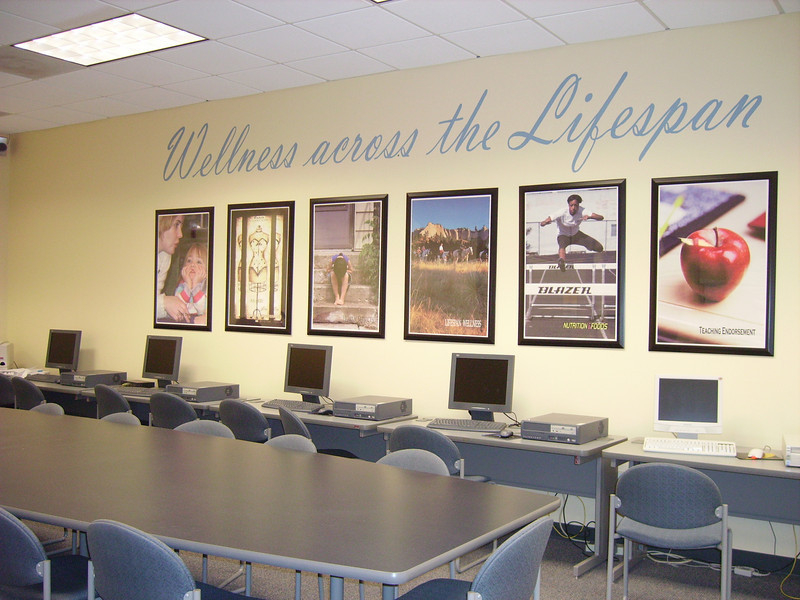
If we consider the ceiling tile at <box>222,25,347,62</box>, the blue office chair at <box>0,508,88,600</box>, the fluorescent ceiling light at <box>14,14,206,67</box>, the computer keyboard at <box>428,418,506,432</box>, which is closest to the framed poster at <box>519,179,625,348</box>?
→ the computer keyboard at <box>428,418,506,432</box>

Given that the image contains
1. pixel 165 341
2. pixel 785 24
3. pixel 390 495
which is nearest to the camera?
pixel 390 495

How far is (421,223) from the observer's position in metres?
5.12

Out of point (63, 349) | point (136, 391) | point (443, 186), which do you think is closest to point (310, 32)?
point (443, 186)

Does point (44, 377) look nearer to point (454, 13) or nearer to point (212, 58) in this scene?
point (212, 58)

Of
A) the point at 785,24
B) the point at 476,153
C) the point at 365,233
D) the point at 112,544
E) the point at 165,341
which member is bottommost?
the point at 112,544

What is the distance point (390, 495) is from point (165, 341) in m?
4.08

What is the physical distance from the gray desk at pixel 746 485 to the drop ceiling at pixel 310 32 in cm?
226

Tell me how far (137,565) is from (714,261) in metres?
3.32

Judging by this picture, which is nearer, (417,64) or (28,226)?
(417,64)

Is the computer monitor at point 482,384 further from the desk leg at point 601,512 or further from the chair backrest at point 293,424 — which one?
the chair backrest at point 293,424

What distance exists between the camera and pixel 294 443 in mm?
3510

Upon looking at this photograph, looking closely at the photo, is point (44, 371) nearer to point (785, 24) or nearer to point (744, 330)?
point (744, 330)

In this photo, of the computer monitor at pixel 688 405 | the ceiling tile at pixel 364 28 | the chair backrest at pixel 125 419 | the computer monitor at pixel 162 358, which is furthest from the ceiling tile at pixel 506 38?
the computer monitor at pixel 162 358

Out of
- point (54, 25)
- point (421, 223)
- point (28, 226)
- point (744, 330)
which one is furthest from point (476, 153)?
point (28, 226)
